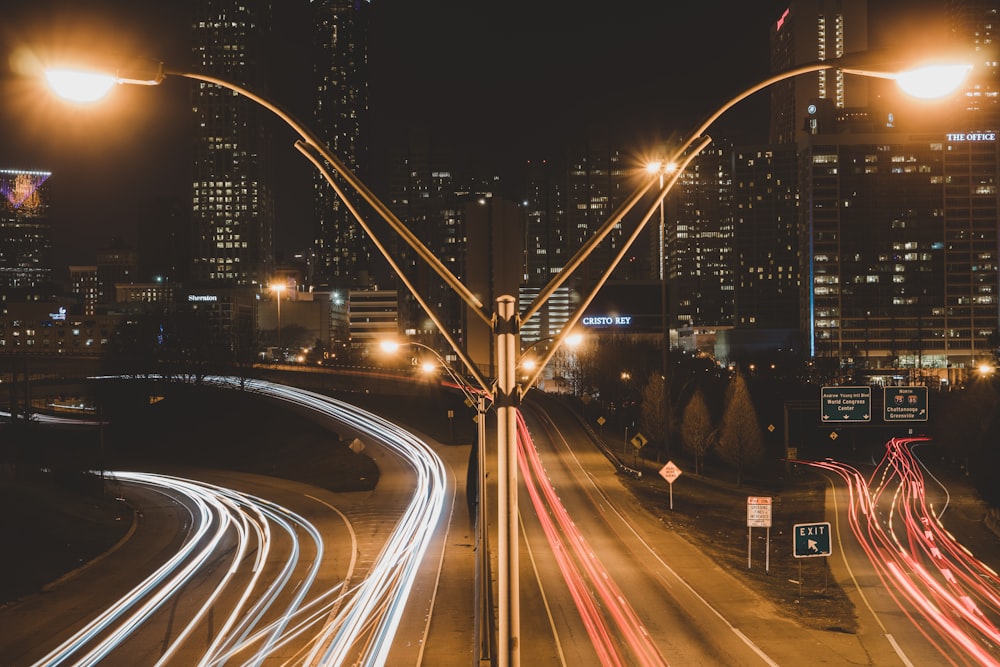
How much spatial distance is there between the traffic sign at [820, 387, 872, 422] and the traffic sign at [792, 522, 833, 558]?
18.6m

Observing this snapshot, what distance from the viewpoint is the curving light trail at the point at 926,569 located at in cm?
2505

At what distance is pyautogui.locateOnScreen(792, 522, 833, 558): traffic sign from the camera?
27656 mm

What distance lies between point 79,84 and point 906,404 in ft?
148

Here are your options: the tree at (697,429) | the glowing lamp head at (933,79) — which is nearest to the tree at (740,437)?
the tree at (697,429)

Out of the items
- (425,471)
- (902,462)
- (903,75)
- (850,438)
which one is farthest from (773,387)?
(903,75)

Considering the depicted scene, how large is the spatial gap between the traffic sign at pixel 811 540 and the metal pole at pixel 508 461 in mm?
22509

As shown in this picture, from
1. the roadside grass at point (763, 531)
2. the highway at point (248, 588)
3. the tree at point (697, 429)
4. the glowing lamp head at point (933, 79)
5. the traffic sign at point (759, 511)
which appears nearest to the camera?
the glowing lamp head at point (933, 79)

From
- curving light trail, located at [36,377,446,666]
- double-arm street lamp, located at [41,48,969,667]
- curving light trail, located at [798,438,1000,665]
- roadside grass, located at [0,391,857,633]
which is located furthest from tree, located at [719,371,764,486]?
double-arm street lamp, located at [41,48,969,667]

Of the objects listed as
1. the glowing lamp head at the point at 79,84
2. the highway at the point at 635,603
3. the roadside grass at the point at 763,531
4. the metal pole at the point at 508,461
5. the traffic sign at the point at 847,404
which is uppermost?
the glowing lamp head at the point at 79,84

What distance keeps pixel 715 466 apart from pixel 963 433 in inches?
797

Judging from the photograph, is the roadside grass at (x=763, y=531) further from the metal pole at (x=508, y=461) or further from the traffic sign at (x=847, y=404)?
the metal pole at (x=508, y=461)

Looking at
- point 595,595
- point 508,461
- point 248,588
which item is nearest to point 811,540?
point 595,595

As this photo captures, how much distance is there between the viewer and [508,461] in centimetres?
767

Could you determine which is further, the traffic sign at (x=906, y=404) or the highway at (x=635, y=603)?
the traffic sign at (x=906, y=404)
